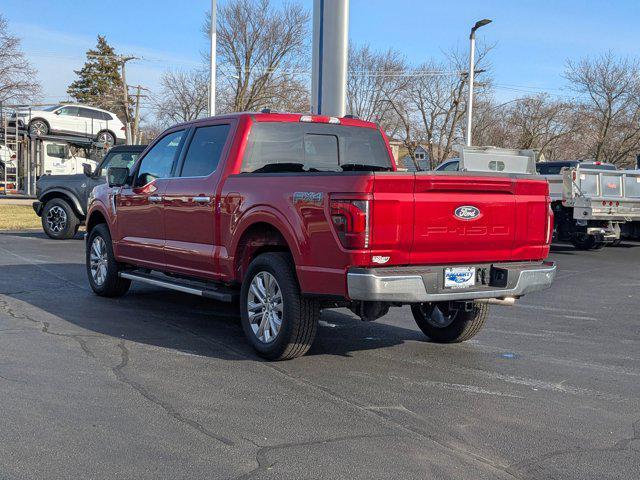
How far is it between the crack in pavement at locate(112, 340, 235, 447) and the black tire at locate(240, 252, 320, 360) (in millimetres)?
1093

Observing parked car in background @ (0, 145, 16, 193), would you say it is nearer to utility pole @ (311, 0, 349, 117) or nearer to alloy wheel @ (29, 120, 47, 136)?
alloy wheel @ (29, 120, 47, 136)

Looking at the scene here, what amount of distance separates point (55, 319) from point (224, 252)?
2.18 meters

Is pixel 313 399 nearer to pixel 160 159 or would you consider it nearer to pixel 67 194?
pixel 160 159

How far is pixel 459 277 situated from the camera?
555 centimetres

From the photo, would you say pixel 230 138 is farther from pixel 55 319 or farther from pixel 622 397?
pixel 622 397

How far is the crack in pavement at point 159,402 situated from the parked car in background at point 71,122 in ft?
95.0

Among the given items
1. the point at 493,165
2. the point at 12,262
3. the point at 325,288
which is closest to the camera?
the point at 325,288

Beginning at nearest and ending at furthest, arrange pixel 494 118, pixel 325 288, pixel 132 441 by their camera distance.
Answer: pixel 132 441
pixel 325 288
pixel 494 118

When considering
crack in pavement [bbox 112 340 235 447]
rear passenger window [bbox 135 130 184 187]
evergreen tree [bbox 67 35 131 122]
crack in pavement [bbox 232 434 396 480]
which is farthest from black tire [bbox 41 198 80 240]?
evergreen tree [bbox 67 35 131 122]

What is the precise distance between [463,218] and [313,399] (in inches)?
70.5

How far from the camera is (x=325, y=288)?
533 cm

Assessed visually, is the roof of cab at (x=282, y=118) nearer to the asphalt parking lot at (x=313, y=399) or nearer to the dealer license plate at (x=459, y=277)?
the asphalt parking lot at (x=313, y=399)

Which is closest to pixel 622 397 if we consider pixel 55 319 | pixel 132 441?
pixel 132 441

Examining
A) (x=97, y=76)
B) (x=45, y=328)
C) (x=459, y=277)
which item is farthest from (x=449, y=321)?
(x=97, y=76)
